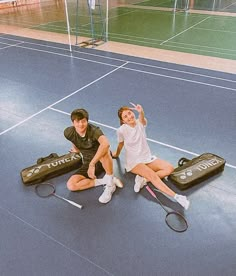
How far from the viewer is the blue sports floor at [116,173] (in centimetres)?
283

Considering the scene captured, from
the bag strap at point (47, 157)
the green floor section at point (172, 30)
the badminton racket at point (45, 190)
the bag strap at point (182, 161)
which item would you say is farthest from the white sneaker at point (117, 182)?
the green floor section at point (172, 30)

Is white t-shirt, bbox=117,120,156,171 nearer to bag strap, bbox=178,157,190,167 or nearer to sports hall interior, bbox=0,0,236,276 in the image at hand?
sports hall interior, bbox=0,0,236,276

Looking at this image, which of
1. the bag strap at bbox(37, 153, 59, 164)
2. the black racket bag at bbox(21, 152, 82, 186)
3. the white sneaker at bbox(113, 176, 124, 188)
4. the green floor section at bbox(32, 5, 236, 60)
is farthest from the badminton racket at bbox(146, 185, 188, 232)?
the green floor section at bbox(32, 5, 236, 60)

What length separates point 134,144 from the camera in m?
3.53

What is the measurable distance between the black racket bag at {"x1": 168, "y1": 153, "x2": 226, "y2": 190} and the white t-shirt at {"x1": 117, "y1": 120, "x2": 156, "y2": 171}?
431mm

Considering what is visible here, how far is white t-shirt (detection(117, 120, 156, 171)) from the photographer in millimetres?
3494

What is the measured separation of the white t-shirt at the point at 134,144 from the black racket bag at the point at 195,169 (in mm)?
431

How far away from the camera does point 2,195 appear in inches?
142

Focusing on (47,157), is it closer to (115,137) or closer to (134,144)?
(115,137)

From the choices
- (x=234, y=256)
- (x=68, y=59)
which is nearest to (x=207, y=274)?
(x=234, y=256)

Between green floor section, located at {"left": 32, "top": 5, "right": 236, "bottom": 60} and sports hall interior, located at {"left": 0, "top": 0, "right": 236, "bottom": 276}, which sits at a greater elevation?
green floor section, located at {"left": 32, "top": 5, "right": 236, "bottom": 60}

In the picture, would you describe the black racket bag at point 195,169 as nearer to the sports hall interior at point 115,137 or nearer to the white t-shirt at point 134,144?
the sports hall interior at point 115,137

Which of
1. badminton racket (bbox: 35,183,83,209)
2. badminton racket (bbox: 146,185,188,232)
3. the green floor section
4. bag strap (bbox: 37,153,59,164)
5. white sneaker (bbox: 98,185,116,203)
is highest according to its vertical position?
the green floor section

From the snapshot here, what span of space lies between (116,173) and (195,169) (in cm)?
112
